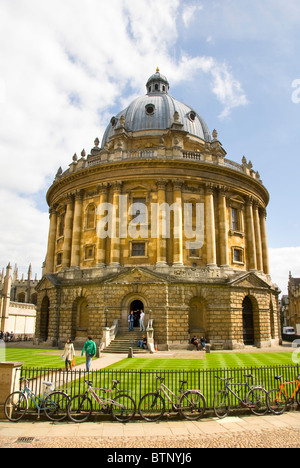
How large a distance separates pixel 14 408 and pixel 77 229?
2751cm

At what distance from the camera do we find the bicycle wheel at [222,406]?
32.6 feet

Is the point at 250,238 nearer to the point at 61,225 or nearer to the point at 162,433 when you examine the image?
the point at 61,225

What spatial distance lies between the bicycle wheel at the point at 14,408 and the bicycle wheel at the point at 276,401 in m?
7.13

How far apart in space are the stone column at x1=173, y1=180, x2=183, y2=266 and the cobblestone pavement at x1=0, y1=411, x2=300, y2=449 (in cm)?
2238

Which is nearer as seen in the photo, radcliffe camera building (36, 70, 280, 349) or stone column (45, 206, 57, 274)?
radcliffe camera building (36, 70, 280, 349)

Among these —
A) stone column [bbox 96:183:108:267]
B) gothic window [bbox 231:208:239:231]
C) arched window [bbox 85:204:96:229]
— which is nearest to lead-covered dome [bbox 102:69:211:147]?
arched window [bbox 85:204:96:229]

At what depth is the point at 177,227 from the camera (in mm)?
32750

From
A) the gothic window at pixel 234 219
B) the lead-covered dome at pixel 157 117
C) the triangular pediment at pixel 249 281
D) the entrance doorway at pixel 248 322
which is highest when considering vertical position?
the lead-covered dome at pixel 157 117

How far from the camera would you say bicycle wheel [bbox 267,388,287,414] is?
10430mm

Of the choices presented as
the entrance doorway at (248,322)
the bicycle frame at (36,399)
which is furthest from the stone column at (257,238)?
the bicycle frame at (36,399)

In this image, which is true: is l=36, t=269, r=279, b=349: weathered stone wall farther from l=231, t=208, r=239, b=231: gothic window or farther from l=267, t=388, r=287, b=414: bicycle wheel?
l=267, t=388, r=287, b=414: bicycle wheel

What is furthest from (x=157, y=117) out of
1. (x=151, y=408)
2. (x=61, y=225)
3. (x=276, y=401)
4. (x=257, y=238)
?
(x=151, y=408)

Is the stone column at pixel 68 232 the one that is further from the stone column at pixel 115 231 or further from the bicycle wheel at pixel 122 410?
the bicycle wheel at pixel 122 410
